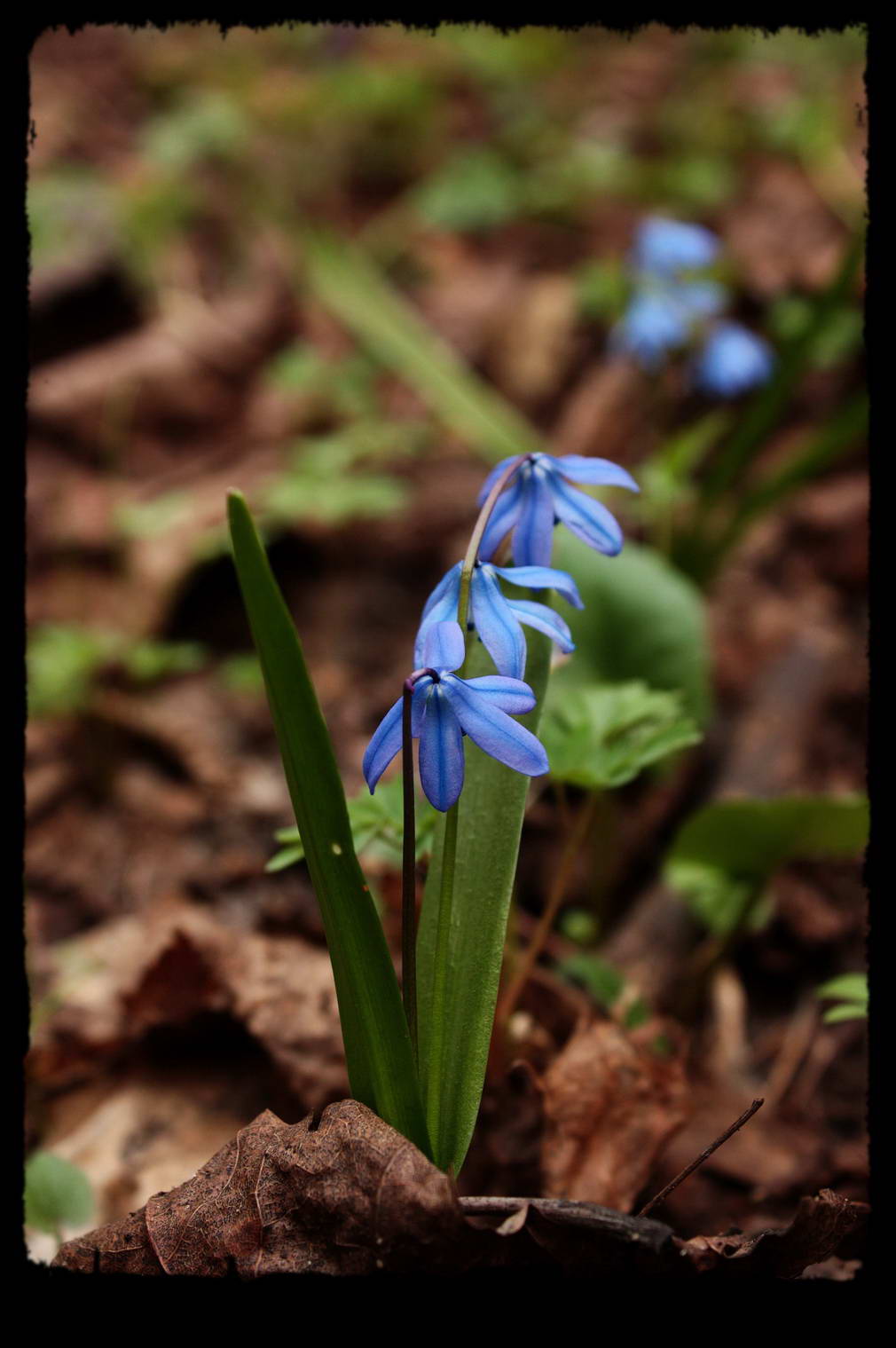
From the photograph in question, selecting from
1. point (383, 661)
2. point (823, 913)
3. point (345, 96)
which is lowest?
point (823, 913)

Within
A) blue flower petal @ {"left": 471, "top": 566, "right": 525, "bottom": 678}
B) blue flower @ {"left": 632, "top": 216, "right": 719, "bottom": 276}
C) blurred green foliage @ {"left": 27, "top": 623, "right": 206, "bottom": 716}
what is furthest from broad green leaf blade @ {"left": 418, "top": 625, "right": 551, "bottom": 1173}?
blue flower @ {"left": 632, "top": 216, "right": 719, "bottom": 276}

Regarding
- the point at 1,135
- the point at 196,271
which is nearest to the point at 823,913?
the point at 1,135

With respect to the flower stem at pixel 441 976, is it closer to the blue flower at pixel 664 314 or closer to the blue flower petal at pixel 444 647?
the blue flower petal at pixel 444 647

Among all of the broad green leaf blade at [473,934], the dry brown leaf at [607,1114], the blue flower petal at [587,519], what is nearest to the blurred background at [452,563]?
the dry brown leaf at [607,1114]

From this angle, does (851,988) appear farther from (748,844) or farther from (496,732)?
(496,732)

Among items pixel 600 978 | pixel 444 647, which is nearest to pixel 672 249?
pixel 600 978

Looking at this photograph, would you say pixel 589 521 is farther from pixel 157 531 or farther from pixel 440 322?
pixel 440 322
